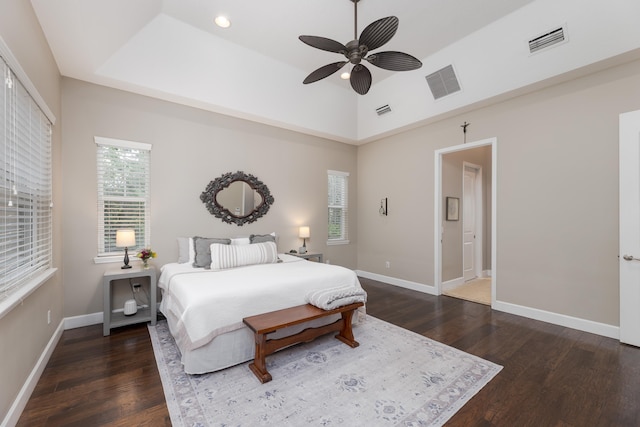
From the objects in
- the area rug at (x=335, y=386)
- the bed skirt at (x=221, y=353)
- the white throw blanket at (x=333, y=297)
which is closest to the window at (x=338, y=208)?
the white throw blanket at (x=333, y=297)

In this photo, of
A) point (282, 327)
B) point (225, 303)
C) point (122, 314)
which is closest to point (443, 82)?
point (282, 327)

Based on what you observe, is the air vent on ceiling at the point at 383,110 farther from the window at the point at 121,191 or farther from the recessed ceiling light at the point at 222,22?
the window at the point at 121,191

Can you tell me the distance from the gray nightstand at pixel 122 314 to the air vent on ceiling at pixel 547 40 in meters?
5.07

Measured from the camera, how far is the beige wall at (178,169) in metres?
3.33

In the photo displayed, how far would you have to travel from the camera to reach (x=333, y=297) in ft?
8.96

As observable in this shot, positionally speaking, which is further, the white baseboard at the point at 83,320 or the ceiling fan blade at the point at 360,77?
the white baseboard at the point at 83,320

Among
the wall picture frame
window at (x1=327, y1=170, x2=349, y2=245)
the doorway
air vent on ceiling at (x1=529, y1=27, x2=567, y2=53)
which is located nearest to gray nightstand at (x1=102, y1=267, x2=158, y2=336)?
window at (x1=327, y1=170, x2=349, y2=245)

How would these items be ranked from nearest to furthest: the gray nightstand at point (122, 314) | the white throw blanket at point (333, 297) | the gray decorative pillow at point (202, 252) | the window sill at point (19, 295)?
the window sill at point (19, 295) < the white throw blanket at point (333, 297) < the gray nightstand at point (122, 314) < the gray decorative pillow at point (202, 252)

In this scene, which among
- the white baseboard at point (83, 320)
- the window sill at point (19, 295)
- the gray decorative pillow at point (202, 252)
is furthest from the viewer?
the gray decorative pillow at point (202, 252)

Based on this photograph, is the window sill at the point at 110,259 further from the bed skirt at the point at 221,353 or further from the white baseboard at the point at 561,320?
the white baseboard at the point at 561,320

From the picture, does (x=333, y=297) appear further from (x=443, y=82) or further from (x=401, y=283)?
(x=443, y=82)

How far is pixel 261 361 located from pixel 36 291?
1.93 m

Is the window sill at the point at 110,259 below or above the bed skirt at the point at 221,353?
above

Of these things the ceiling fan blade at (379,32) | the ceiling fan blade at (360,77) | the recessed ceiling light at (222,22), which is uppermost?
the recessed ceiling light at (222,22)
